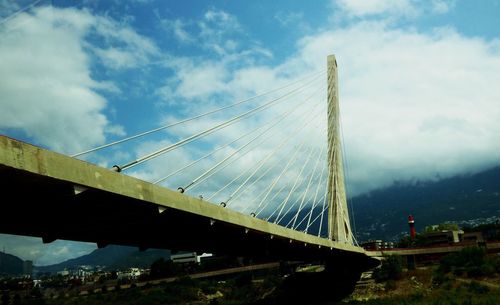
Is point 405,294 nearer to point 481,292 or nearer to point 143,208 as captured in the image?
point 481,292

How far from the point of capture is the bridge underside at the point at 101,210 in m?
10.3

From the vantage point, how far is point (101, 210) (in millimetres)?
14469

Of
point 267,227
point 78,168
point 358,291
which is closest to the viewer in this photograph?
point 78,168

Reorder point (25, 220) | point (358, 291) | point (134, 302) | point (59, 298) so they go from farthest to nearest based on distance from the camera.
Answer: point (134, 302) < point (59, 298) < point (358, 291) < point (25, 220)

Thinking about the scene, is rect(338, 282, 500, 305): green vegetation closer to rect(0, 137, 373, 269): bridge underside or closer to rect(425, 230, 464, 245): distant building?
rect(0, 137, 373, 269): bridge underside

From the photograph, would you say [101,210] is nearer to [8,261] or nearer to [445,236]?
[8,261]

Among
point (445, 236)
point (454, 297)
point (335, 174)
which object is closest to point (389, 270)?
point (454, 297)

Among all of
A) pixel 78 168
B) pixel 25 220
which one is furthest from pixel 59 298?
pixel 78 168

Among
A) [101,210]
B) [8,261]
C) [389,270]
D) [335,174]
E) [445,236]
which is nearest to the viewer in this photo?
[101,210]

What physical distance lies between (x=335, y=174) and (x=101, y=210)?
3387 cm

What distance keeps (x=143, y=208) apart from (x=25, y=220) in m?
3.36

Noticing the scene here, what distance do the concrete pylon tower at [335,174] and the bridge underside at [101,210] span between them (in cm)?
1848

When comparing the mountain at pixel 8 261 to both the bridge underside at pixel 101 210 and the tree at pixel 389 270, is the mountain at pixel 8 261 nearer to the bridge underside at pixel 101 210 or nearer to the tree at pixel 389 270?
the bridge underside at pixel 101 210

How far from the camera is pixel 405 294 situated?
162 feet
